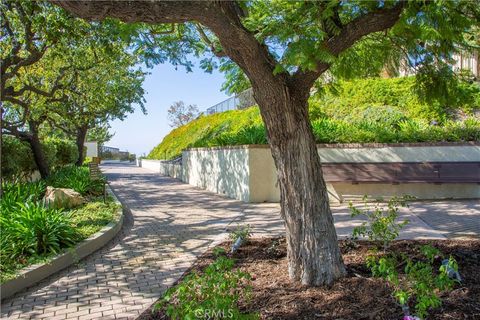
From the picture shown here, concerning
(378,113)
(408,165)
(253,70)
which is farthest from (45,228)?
(378,113)

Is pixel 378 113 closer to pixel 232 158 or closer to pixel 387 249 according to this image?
pixel 232 158

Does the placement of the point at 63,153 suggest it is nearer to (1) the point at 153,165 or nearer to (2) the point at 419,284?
(1) the point at 153,165

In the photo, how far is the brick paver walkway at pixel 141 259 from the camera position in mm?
3945

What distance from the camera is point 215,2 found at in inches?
136

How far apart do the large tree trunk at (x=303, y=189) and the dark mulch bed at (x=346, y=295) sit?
0.61 ft

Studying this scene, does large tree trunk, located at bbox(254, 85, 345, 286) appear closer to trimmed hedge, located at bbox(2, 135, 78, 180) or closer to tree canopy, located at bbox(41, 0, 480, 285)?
tree canopy, located at bbox(41, 0, 480, 285)

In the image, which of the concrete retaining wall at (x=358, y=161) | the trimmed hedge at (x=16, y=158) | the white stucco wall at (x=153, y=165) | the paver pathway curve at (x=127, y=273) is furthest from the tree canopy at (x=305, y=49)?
the white stucco wall at (x=153, y=165)

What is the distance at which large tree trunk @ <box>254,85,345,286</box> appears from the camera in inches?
154

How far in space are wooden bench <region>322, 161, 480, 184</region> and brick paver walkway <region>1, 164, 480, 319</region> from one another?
3.50ft

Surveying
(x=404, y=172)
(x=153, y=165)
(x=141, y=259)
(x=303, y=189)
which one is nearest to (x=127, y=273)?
(x=141, y=259)

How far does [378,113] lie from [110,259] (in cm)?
1106

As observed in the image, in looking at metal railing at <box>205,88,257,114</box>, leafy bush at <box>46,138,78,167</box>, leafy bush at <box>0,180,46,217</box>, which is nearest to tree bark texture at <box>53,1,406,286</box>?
leafy bush at <box>0,180,46,217</box>

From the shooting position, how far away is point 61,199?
8.63 m

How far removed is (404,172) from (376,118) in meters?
4.07
